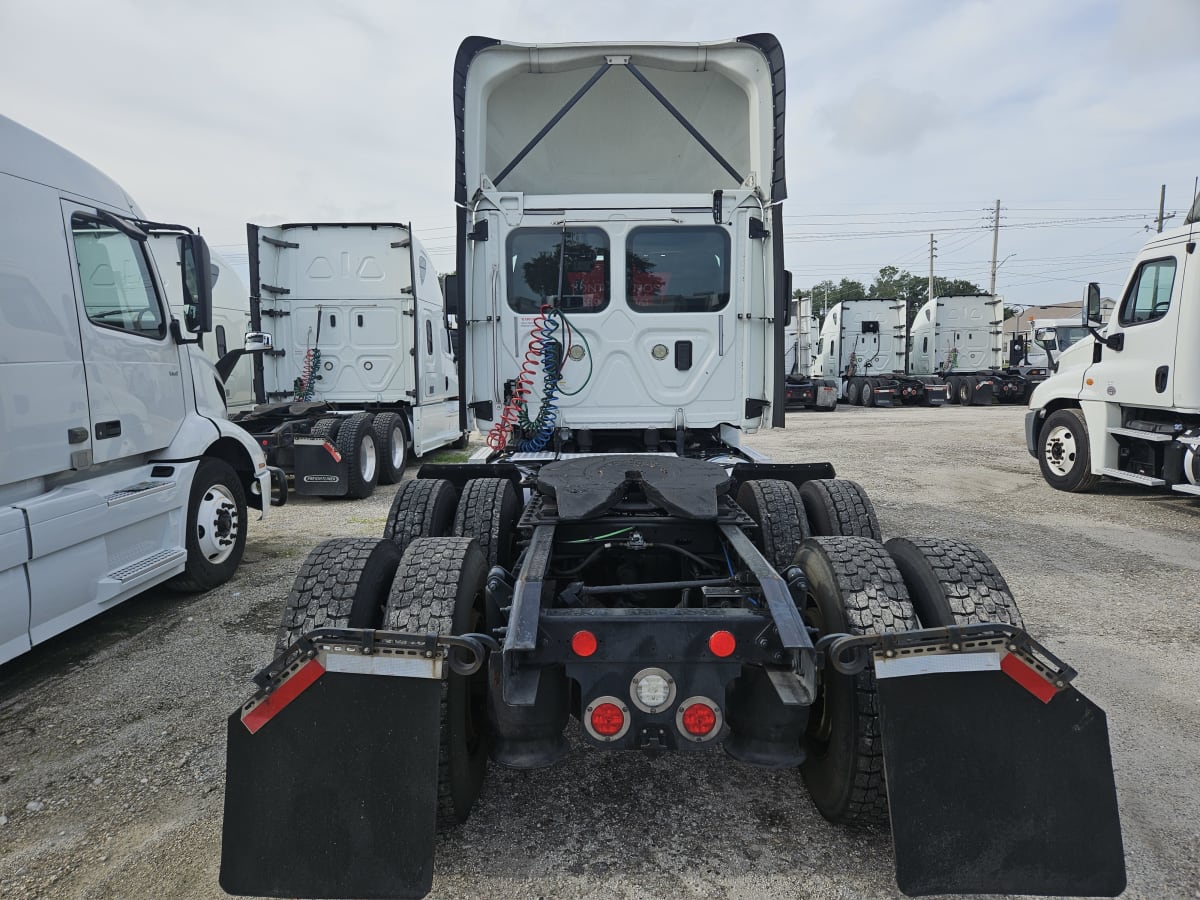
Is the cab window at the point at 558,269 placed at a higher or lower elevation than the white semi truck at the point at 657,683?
higher

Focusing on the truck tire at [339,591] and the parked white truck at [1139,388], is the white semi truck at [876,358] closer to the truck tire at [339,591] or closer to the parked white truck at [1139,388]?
the parked white truck at [1139,388]

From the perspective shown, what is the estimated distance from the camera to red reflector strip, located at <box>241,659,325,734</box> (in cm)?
185

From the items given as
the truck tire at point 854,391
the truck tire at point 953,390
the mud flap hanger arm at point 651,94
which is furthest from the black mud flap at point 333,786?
the truck tire at point 953,390

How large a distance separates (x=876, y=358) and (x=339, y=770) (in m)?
24.1

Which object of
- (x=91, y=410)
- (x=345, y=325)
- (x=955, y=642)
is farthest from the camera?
(x=345, y=325)

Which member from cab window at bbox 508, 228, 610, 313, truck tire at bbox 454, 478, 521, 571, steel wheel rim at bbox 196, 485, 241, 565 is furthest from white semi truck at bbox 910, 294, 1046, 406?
steel wheel rim at bbox 196, 485, 241, 565

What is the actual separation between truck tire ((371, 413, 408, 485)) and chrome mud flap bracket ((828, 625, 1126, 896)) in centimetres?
785

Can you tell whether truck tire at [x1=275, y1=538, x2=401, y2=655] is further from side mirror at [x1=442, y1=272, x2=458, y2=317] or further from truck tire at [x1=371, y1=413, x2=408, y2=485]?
truck tire at [x1=371, y1=413, x2=408, y2=485]

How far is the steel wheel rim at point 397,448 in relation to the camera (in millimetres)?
9258

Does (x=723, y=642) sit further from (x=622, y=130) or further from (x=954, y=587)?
(x=622, y=130)

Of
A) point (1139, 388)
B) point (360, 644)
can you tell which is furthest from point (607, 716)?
point (1139, 388)

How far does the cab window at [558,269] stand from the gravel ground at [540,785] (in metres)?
2.76

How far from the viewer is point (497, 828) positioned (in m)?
2.41

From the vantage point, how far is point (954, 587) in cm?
220
